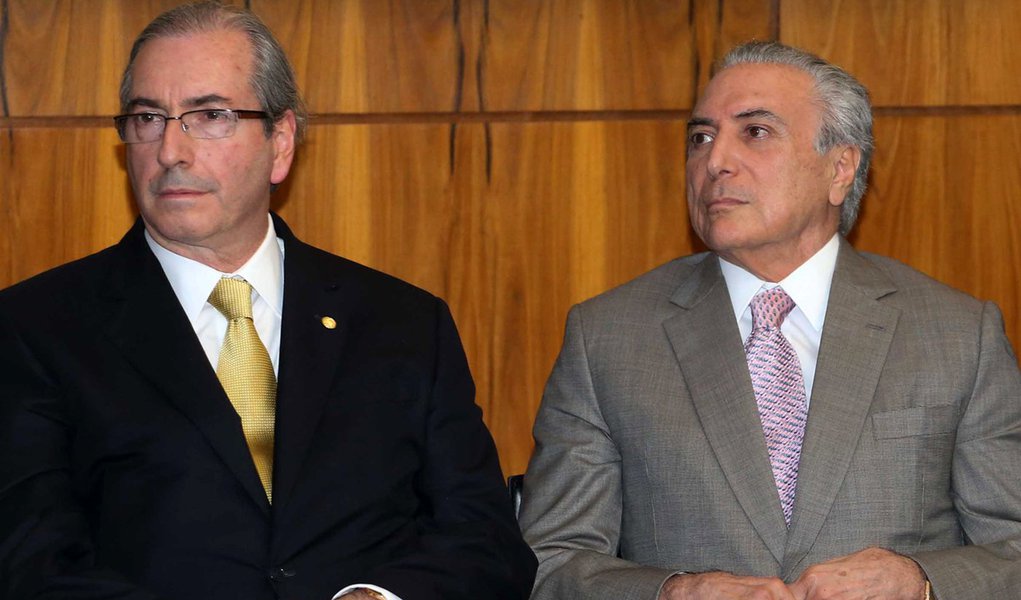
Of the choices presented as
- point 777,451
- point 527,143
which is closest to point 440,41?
point 527,143

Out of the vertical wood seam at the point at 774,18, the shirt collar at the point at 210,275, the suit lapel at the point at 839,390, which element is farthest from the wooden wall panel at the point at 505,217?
the suit lapel at the point at 839,390

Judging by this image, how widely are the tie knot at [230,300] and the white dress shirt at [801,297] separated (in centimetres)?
104

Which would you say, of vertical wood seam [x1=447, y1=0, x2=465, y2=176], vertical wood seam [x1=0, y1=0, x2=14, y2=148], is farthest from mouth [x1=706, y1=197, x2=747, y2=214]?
vertical wood seam [x1=0, y1=0, x2=14, y2=148]

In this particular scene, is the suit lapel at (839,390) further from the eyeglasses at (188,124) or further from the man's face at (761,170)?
the eyeglasses at (188,124)

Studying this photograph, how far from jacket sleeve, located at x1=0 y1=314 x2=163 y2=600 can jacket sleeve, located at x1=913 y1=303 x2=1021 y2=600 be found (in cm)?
157

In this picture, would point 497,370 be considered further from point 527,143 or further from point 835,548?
point 835,548

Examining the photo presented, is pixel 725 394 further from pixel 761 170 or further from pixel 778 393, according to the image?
pixel 761 170

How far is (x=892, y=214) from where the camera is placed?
3592mm

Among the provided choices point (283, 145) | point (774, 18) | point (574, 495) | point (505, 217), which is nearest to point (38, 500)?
point (283, 145)

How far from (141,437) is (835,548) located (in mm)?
1368

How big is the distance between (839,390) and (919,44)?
113 centimetres

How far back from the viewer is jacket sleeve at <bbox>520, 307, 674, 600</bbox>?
9.20 ft

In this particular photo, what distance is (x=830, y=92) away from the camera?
3.12m

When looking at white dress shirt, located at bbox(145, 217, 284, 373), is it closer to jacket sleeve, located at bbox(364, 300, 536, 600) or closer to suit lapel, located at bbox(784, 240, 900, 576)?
jacket sleeve, located at bbox(364, 300, 536, 600)
